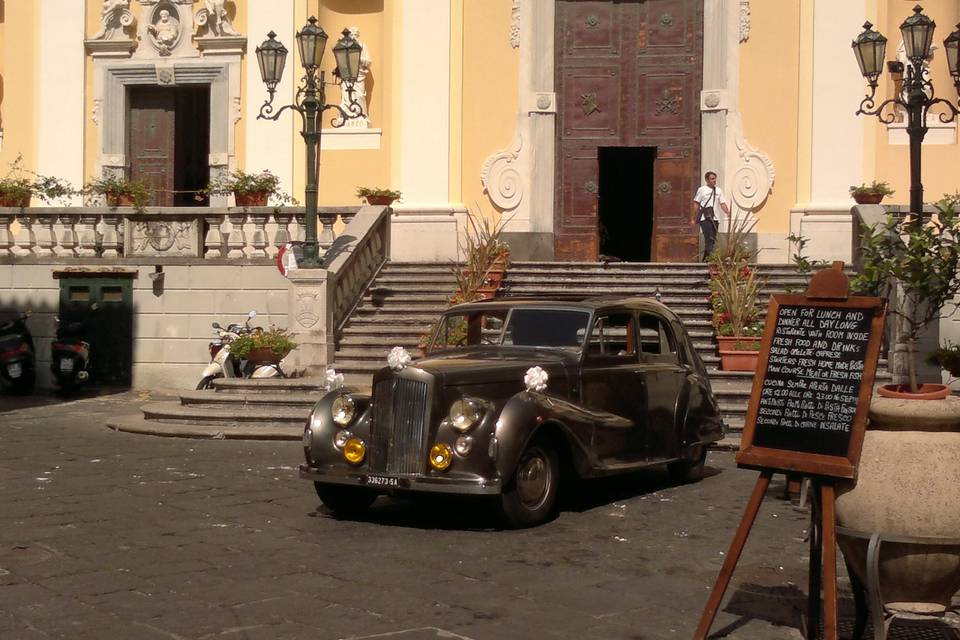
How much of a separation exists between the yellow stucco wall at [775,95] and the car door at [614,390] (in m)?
Result: 10.6

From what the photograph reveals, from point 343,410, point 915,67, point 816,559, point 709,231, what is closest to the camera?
point 816,559

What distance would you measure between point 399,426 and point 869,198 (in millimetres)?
12018

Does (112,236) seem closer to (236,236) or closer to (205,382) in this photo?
(236,236)

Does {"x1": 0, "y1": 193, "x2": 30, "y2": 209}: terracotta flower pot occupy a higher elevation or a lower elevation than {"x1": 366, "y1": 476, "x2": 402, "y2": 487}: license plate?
higher

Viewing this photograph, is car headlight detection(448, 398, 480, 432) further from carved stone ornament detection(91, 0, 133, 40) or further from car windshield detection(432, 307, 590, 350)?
carved stone ornament detection(91, 0, 133, 40)

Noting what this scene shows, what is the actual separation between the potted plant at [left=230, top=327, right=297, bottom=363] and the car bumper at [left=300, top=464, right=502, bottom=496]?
7.09 meters

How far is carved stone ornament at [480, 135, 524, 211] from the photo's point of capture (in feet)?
68.6

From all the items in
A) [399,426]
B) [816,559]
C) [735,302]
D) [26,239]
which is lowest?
[816,559]

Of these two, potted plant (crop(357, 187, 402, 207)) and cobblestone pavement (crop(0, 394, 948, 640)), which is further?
potted plant (crop(357, 187, 402, 207))

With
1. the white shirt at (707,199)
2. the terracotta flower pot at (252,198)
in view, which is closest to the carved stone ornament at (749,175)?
the white shirt at (707,199)

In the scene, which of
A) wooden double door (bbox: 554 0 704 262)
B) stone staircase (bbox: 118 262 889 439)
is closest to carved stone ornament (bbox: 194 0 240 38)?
stone staircase (bbox: 118 262 889 439)

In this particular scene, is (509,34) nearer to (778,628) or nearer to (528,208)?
(528,208)

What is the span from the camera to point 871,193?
61.6ft

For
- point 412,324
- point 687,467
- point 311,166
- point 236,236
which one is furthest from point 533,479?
point 236,236
